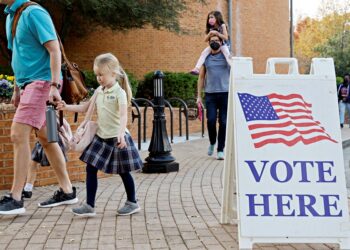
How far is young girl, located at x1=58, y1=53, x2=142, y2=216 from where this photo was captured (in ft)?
16.6

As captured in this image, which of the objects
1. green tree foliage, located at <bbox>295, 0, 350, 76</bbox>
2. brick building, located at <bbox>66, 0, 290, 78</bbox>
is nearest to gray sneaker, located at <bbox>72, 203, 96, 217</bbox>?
brick building, located at <bbox>66, 0, 290, 78</bbox>

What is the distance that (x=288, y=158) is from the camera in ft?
13.0

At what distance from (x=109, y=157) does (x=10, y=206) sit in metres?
1.00

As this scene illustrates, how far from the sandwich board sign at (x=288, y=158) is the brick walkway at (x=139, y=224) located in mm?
422

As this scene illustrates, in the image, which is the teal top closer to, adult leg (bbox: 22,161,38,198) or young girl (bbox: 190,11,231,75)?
adult leg (bbox: 22,161,38,198)

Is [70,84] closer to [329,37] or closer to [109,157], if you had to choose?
[109,157]

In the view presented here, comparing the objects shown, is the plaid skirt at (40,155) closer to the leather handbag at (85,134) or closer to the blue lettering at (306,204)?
the leather handbag at (85,134)

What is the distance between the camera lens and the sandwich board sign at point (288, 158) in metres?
3.84

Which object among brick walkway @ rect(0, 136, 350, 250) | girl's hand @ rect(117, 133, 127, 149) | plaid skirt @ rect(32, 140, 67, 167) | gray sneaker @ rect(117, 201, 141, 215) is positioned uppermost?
girl's hand @ rect(117, 133, 127, 149)

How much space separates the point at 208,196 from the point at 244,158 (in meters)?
2.35

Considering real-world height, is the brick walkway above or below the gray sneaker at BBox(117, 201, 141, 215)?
below

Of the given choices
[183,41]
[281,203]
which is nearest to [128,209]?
[281,203]

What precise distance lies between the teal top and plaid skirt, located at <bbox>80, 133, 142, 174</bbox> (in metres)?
0.78

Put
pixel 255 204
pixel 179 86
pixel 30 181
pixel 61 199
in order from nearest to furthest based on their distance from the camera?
pixel 255 204
pixel 61 199
pixel 30 181
pixel 179 86
